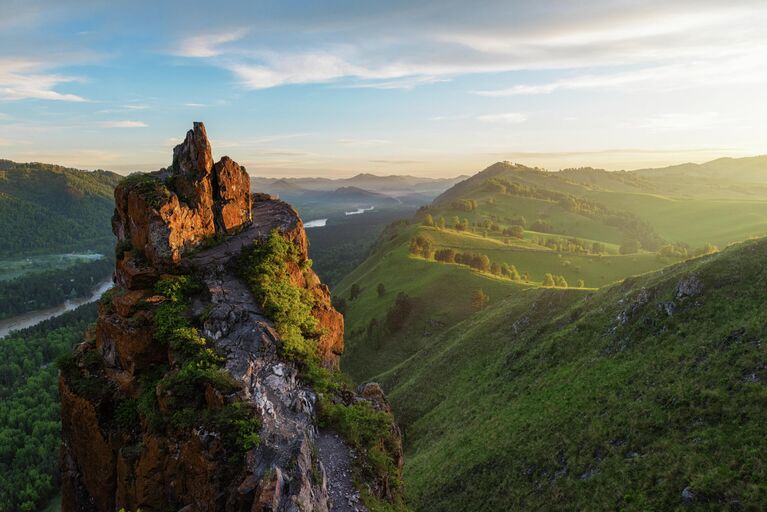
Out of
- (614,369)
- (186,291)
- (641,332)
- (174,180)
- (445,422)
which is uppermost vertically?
(174,180)

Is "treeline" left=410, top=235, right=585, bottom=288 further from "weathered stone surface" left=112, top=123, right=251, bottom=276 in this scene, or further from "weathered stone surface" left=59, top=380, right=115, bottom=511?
"weathered stone surface" left=59, top=380, right=115, bottom=511

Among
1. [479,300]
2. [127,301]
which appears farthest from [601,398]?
[479,300]

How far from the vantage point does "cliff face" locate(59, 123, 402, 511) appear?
760 inches

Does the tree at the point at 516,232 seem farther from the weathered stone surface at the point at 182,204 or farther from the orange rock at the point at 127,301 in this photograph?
the orange rock at the point at 127,301

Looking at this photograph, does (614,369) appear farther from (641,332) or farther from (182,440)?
(182,440)

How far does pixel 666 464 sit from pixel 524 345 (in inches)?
1265

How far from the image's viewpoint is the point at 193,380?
21.6m

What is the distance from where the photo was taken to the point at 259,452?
19.1m

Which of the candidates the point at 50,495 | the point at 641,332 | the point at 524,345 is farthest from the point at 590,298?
the point at 50,495

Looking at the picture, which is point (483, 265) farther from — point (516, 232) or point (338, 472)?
point (338, 472)

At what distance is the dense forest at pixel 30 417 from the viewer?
284 feet

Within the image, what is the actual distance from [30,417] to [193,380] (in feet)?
384

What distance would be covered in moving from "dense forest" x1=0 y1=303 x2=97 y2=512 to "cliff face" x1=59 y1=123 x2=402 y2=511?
4057 centimetres

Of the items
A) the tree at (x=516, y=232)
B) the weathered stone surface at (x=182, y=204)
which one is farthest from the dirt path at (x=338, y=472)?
the tree at (x=516, y=232)
